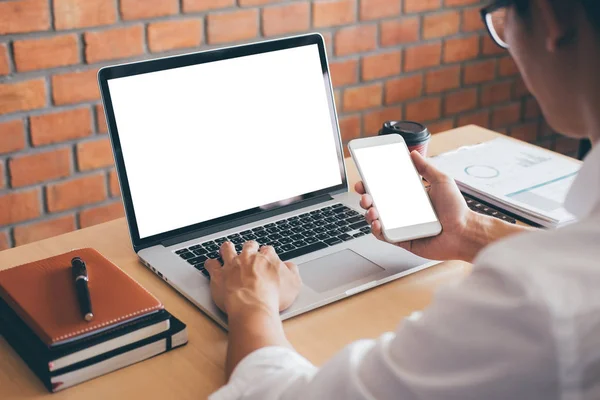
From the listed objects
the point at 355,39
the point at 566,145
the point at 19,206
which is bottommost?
the point at 566,145

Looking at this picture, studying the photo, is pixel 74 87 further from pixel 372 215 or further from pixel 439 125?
pixel 439 125

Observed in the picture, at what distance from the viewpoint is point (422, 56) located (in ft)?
7.81

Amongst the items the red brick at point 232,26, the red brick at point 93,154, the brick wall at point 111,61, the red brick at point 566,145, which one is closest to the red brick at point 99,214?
the brick wall at point 111,61

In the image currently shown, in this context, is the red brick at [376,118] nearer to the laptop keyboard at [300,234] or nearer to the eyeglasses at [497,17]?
the laptop keyboard at [300,234]

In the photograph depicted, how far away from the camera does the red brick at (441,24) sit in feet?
7.72

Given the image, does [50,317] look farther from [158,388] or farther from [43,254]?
[43,254]

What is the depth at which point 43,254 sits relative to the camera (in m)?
1.20

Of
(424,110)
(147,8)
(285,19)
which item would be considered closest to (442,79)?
(424,110)

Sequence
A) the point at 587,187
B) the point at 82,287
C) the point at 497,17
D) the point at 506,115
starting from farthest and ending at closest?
the point at 506,115 < the point at 82,287 < the point at 497,17 < the point at 587,187

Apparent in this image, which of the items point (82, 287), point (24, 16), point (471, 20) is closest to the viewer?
point (82, 287)

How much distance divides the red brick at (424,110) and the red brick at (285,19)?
20.2 inches

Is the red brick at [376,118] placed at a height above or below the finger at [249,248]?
below

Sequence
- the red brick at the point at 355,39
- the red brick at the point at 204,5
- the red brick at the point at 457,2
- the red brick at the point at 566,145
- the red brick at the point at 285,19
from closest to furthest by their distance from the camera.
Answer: the red brick at the point at 204,5, the red brick at the point at 285,19, the red brick at the point at 355,39, the red brick at the point at 457,2, the red brick at the point at 566,145

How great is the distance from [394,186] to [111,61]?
2.96ft
